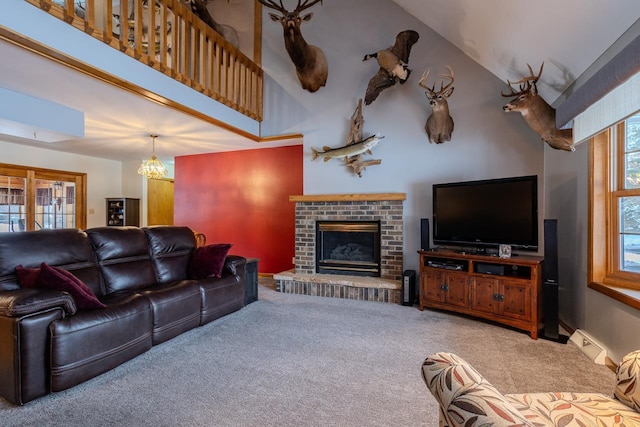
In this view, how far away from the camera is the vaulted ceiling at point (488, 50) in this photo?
7.45 feet

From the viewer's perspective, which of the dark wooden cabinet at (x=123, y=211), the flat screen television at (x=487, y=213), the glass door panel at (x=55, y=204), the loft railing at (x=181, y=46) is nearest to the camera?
the loft railing at (x=181, y=46)

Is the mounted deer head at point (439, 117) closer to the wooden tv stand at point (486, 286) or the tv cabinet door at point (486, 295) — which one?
the wooden tv stand at point (486, 286)

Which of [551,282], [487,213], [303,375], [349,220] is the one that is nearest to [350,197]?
[349,220]

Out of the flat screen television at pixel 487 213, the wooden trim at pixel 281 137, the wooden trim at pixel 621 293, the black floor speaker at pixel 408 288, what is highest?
the wooden trim at pixel 281 137

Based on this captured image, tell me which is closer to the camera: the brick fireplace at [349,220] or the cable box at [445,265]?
the cable box at [445,265]

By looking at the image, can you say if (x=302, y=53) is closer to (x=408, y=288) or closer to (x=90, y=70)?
(x=90, y=70)

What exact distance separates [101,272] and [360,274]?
3.05 meters

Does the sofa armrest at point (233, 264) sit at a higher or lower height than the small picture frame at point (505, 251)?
lower

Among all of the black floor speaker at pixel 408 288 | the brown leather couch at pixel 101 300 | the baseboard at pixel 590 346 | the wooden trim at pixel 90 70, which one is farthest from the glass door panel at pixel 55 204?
the baseboard at pixel 590 346

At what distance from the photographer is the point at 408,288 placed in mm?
3902

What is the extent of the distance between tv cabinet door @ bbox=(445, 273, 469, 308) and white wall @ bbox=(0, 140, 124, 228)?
7.12 m

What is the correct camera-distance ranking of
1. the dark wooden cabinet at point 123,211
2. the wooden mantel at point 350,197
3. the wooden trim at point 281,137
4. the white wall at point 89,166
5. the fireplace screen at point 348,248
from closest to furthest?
the wooden mantel at point 350,197
the fireplace screen at point 348,248
the wooden trim at point 281,137
the white wall at point 89,166
the dark wooden cabinet at point 123,211

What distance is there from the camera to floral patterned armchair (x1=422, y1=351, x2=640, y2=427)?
2.42ft

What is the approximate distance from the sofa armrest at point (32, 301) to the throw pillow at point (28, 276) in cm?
32
